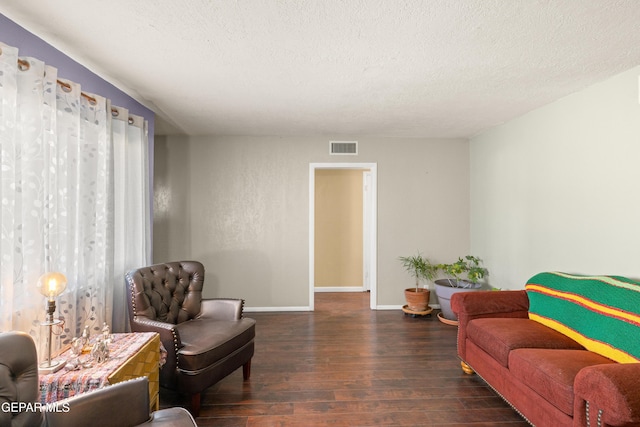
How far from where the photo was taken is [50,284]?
1.86 meters

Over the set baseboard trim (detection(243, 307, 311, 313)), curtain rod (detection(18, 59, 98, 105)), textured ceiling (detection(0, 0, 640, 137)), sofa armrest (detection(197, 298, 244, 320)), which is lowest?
baseboard trim (detection(243, 307, 311, 313))

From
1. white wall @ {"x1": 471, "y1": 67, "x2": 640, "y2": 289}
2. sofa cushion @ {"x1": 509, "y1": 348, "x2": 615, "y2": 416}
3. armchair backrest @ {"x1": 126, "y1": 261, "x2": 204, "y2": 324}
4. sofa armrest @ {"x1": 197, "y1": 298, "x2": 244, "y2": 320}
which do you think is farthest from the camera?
sofa armrest @ {"x1": 197, "y1": 298, "x2": 244, "y2": 320}

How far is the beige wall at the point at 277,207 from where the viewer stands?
15.4 ft

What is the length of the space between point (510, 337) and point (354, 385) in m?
1.23

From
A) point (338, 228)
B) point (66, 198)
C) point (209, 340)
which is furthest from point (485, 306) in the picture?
point (338, 228)

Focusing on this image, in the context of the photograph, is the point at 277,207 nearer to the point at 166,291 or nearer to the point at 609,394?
the point at 166,291

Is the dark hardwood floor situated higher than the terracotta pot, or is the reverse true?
the terracotta pot

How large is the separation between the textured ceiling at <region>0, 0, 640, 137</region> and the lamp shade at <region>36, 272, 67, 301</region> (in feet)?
4.68

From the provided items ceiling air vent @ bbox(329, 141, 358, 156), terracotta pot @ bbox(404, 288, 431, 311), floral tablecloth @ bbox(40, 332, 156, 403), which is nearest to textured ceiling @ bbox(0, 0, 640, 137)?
ceiling air vent @ bbox(329, 141, 358, 156)

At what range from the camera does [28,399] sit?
1384 mm

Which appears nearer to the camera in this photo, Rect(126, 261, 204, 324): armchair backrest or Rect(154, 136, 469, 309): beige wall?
Rect(126, 261, 204, 324): armchair backrest

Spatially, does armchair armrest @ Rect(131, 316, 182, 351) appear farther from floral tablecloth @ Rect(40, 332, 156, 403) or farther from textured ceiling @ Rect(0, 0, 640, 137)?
textured ceiling @ Rect(0, 0, 640, 137)

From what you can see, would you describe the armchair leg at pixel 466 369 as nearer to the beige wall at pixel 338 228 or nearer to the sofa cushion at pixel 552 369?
the sofa cushion at pixel 552 369

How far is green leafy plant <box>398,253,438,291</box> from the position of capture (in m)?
4.72
